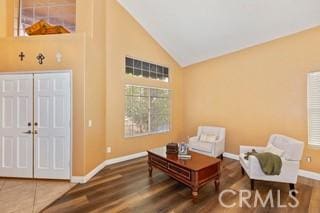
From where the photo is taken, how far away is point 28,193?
341 cm

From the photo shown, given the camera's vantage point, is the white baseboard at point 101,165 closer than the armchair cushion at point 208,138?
Yes

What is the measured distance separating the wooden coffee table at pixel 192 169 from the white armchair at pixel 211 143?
1302 mm

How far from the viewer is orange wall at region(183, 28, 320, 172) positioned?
4301 mm

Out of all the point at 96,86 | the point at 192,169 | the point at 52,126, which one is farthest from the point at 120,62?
the point at 192,169

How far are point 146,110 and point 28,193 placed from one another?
355cm

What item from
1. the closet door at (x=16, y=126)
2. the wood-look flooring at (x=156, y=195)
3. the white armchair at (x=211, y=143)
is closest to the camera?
the wood-look flooring at (x=156, y=195)

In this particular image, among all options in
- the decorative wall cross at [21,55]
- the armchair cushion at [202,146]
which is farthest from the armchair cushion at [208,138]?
the decorative wall cross at [21,55]

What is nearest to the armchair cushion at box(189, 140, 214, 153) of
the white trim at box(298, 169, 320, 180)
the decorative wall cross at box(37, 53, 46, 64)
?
the white trim at box(298, 169, 320, 180)

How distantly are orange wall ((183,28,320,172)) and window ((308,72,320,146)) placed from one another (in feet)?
0.36

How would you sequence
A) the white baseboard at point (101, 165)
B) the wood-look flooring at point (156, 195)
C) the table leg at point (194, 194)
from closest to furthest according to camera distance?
the wood-look flooring at point (156, 195)
the table leg at point (194, 194)
the white baseboard at point (101, 165)

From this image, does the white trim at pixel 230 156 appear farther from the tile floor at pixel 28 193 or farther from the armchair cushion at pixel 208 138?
the tile floor at pixel 28 193

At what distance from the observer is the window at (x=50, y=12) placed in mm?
4812

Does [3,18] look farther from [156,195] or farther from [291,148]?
[291,148]

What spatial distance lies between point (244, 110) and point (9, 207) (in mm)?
5291
